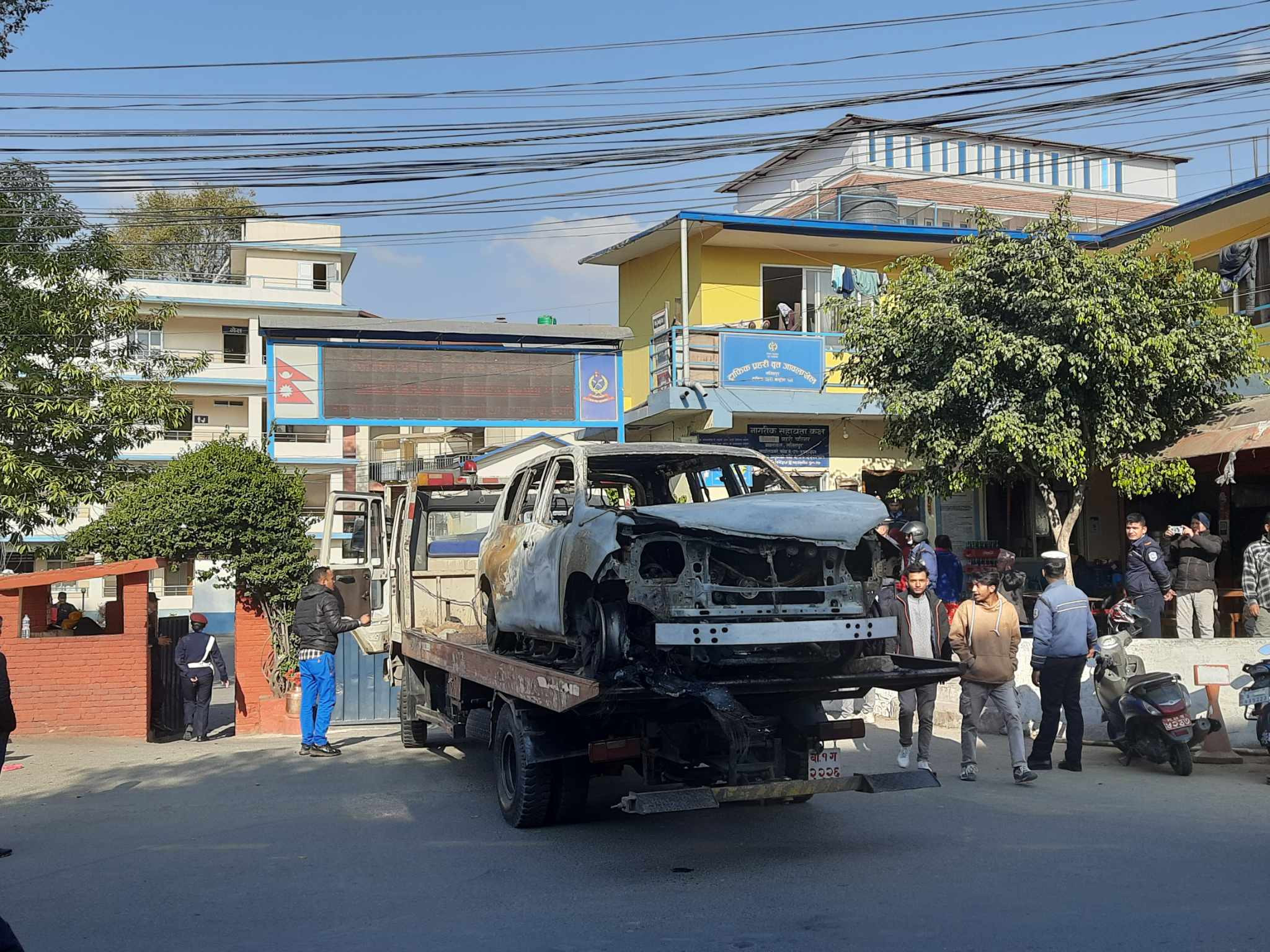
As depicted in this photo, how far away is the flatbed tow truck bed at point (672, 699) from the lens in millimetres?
6746

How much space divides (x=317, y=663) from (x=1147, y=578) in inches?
356

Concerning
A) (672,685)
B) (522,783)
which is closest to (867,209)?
(522,783)

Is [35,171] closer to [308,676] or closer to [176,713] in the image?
[176,713]

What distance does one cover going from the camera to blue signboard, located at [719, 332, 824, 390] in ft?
65.5

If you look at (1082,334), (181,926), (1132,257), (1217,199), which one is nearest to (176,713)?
(181,926)

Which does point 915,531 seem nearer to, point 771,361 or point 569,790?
point 569,790

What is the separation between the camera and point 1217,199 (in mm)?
17266

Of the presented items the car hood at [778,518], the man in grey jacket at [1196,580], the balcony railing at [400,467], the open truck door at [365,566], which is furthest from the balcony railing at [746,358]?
the car hood at [778,518]

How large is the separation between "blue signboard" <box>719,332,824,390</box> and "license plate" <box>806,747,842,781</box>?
42.6 ft

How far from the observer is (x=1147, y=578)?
1314 centimetres

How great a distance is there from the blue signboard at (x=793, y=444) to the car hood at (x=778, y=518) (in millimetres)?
13621

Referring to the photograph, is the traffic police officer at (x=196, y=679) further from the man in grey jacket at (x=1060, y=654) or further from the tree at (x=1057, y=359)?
the man in grey jacket at (x=1060, y=654)

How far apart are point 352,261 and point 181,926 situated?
4667cm

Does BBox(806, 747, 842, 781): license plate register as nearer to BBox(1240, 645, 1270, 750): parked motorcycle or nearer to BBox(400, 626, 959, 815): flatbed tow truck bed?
BBox(400, 626, 959, 815): flatbed tow truck bed
